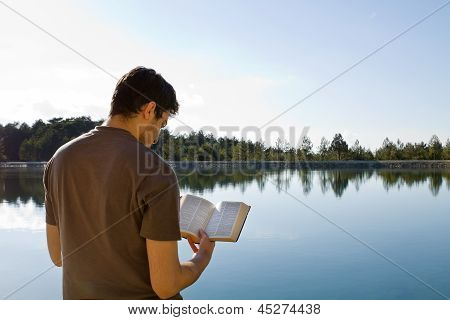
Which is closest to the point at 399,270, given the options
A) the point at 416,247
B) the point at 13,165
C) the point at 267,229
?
the point at 416,247

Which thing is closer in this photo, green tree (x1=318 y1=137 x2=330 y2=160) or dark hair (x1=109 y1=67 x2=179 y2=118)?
dark hair (x1=109 y1=67 x2=179 y2=118)

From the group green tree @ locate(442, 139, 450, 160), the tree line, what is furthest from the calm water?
green tree @ locate(442, 139, 450, 160)

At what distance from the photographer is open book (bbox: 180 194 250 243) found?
1.62 meters

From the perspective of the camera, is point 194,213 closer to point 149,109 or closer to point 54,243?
point 54,243

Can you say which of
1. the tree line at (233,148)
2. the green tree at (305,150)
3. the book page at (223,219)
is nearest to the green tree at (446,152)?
the tree line at (233,148)

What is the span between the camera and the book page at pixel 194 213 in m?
1.68

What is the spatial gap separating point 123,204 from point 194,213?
0.66 meters

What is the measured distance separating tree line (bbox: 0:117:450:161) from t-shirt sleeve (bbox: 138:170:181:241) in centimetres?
3695

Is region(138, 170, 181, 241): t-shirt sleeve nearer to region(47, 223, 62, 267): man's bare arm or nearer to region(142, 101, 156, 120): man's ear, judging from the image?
region(142, 101, 156, 120): man's ear

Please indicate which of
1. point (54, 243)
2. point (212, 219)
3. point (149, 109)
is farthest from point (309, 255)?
point (149, 109)
